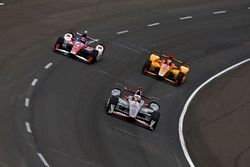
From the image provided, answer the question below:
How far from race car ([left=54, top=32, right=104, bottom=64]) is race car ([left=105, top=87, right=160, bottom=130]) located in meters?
4.34

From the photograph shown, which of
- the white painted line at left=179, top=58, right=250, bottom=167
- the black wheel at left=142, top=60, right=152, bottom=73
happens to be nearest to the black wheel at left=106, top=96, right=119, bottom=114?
the white painted line at left=179, top=58, right=250, bottom=167

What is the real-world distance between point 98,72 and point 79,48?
1846 millimetres

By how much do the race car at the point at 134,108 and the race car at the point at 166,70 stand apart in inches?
168

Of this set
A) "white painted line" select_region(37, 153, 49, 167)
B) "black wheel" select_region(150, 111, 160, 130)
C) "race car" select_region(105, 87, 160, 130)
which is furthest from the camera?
"race car" select_region(105, 87, 160, 130)

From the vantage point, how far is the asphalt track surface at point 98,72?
24203 mm

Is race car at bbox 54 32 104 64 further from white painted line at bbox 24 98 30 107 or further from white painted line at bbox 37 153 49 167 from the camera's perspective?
white painted line at bbox 37 153 49 167

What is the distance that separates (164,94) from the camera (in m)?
31.4

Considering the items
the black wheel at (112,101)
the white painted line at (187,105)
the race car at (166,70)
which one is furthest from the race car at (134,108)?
the race car at (166,70)

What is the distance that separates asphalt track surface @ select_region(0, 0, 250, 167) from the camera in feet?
79.4

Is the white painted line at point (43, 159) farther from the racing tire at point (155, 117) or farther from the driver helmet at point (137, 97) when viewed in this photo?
the driver helmet at point (137, 97)

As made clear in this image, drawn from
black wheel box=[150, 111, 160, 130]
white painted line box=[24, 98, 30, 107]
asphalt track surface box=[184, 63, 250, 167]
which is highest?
white painted line box=[24, 98, 30, 107]

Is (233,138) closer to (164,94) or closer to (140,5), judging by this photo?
(164,94)

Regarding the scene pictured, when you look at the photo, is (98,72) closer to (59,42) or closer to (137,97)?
(59,42)

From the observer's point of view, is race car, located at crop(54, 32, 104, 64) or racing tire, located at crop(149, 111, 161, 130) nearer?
racing tire, located at crop(149, 111, 161, 130)
